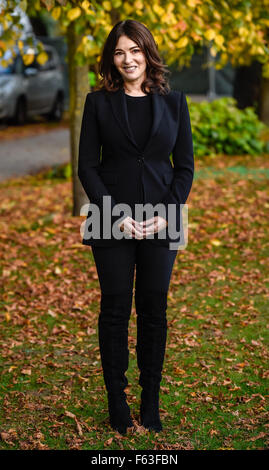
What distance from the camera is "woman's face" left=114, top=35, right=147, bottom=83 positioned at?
3.30 meters

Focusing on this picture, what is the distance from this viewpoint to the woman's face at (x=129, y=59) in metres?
3.30

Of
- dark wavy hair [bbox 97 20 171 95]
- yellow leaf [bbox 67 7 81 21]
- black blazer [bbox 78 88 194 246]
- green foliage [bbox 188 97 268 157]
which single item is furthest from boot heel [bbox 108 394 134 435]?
green foliage [bbox 188 97 268 157]

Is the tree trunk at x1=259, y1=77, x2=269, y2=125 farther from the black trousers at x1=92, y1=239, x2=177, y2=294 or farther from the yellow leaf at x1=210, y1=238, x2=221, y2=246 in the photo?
the black trousers at x1=92, y1=239, x2=177, y2=294

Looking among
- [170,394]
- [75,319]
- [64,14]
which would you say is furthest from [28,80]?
[170,394]

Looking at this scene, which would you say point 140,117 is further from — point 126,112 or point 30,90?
point 30,90

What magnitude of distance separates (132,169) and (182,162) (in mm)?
284

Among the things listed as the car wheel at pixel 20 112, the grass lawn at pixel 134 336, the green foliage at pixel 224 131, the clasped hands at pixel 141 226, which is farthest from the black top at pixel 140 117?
the car wheel at pixel 20 112

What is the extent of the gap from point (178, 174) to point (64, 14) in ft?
11.3

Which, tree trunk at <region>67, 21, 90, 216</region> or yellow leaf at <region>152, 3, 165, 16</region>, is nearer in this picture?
yellow leaf at <region>152, 3, 165, 16</region>

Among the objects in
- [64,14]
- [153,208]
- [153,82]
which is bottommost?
[153,208]

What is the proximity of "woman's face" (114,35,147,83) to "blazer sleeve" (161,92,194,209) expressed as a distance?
272 millimetres

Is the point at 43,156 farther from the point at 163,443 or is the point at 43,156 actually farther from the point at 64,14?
the point at 163,443

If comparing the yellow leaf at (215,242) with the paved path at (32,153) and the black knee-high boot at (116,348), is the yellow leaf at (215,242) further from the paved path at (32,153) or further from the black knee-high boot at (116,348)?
the paved path at (32,153)
